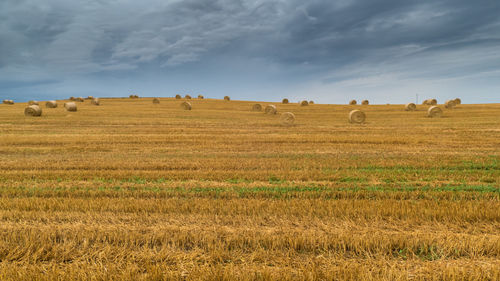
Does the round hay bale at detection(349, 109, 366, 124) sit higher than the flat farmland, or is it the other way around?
the round hay bale at detection(349, 109, 366, 124)

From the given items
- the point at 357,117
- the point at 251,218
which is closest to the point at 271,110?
the point at 357,117

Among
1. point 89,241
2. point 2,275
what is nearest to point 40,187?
point 89,241

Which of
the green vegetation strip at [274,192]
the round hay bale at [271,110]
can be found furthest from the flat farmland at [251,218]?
the round hay bale at [271,110]

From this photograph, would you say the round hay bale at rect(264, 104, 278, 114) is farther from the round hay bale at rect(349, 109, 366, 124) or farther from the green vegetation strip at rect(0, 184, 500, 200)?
the green vegetation strip at rect(0, 184, 500, 200)

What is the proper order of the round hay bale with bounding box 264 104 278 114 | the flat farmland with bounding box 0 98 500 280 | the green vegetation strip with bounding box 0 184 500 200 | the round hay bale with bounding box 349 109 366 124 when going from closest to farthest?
1. the flat farmland with bounding box 0 98 500 280
2. the green vegetation strip with bounding box 0 184 500 200
3. the round hay bale with bounding box 349 109 366 124
4. the round hay bale with bounding box 264 104 278 114

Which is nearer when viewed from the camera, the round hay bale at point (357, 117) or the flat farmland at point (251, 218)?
the flat farmland at point (251, 218)

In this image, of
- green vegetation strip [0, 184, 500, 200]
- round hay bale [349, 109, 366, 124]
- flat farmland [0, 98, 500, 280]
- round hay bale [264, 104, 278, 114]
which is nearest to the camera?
flat farmland [0, 98, 500, 280]

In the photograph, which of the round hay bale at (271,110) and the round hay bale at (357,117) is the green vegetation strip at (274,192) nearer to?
the round hay bale at (357,117)

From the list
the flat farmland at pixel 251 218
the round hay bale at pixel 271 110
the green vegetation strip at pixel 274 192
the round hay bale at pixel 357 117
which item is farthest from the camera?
the round hay bale at pixel 271 110

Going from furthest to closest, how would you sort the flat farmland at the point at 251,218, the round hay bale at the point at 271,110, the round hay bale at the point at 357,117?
the round hay bale at the point at 271,110 → the round hay bale at the point at 357,117 → the flat farmland at the point at 251,218

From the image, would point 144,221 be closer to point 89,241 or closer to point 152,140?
point 89,241

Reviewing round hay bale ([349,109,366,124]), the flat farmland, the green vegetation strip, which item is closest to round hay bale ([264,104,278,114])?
round hay bale ([349,109,366,124])

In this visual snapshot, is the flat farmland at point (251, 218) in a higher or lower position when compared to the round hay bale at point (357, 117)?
lower

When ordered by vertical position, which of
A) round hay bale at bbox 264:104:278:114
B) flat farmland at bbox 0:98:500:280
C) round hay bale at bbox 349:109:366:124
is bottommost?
flat farmland at bbox 0:98:500:280
